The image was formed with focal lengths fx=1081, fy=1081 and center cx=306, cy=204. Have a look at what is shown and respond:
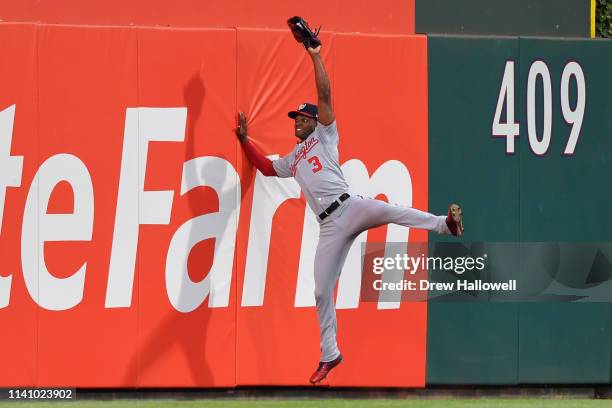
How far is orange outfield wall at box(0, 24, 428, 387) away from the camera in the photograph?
8812 millimetres

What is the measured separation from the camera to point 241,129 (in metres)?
8.91

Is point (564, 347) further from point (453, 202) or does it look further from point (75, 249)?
point (75, 249)

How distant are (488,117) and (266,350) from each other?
2799 millimetres

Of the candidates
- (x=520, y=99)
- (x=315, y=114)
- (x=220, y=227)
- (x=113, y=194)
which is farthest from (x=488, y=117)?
(x=113, y=194)

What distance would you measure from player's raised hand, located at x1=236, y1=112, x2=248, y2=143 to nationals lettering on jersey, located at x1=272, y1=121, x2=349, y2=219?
63 cm

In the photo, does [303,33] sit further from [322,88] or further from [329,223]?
[329,223]

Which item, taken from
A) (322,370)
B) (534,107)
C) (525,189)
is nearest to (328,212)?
(322,370)

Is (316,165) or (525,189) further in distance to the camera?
(525,189)

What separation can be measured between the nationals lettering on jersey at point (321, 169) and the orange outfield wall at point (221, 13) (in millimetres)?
1387

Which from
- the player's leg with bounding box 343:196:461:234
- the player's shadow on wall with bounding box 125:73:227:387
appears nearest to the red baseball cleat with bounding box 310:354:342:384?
the player's leg with bounding box 343:196:461:234

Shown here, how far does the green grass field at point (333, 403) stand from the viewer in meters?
8.44

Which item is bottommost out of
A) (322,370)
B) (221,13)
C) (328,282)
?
(322,370)

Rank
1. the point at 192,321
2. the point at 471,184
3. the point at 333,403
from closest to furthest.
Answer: the point at 333,403 → the point at 192,321 → the point at 471,184

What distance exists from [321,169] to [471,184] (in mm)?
→ 1729
